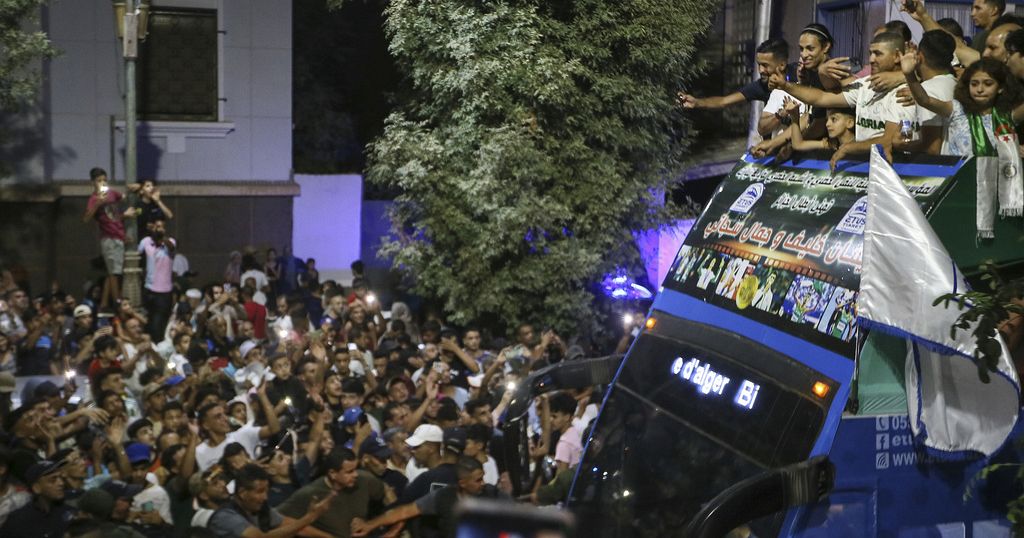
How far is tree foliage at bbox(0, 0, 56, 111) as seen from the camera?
1569 cm

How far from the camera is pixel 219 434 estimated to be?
8.34 m

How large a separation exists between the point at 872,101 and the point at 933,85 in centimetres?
44

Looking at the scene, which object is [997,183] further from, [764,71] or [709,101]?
[709,101]

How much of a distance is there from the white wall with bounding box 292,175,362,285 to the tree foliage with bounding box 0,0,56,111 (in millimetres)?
5410

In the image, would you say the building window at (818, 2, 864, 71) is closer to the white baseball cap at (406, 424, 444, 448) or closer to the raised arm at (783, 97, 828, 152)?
the white baseball cap at (406, 424, 444, 448)

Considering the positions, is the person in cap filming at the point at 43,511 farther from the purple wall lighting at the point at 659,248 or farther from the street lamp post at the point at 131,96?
the purple wall lighting at the point at 659,248

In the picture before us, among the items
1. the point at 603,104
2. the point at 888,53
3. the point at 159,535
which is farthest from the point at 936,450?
the point at 603,104

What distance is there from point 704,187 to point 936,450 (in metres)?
15.0

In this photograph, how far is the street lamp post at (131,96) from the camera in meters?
13.6

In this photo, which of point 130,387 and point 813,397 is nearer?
point 813,397

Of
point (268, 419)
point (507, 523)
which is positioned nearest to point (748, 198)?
point (268, 419)

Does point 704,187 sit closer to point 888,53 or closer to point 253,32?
point 253,32

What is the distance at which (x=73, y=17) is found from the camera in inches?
691

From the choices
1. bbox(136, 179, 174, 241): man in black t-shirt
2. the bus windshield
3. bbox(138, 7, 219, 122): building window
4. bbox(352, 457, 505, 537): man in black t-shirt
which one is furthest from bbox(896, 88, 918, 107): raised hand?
bbox(138, 7, 219, 122): building window
